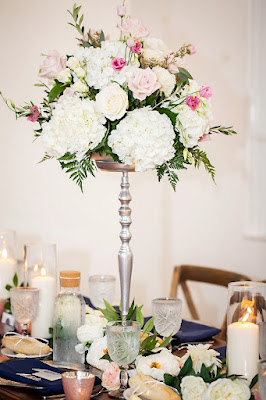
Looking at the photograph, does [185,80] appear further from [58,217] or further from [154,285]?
[154,285]

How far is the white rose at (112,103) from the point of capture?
1470 millimetres

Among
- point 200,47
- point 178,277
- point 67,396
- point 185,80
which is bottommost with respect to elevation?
point 67,396

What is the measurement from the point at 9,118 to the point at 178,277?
106 cm

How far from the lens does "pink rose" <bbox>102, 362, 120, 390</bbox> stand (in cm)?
139

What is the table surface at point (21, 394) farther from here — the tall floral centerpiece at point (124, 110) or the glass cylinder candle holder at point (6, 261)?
the glass cylinder candle holder at point (6, 261)

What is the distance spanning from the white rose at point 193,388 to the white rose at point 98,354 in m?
0.28

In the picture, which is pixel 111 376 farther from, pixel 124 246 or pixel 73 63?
pixel 73 63

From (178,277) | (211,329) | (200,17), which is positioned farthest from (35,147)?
(211,329)

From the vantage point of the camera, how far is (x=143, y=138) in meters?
1.47

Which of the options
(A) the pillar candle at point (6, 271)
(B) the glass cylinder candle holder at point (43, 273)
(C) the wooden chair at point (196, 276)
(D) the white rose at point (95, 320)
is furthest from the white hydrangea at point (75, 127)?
(C) the wooden chair at point (196, 276)

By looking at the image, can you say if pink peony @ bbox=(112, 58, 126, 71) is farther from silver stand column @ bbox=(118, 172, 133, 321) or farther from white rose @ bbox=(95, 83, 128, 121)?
silver stand column @ bbox=(118, 172, 133, 321)

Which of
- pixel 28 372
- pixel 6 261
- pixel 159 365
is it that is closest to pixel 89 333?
pixel 28 372

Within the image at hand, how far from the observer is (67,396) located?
1.32 meters

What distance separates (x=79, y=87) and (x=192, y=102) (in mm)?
270
